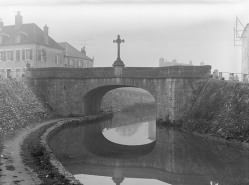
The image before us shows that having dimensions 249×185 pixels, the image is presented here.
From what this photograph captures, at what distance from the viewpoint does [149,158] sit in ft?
55.6

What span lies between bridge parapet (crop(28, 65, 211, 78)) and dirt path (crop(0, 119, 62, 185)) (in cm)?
1455

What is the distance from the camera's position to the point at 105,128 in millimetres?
28094

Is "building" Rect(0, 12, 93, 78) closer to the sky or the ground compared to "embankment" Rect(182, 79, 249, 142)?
closer to the sky

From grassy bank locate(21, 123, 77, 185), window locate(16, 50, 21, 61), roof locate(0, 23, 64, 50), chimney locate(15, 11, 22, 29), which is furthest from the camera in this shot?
chimney locate(15, 11, 22, 29)

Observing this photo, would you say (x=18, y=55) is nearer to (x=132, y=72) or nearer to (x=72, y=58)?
(x=72, y=58)

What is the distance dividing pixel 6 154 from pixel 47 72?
1733cm

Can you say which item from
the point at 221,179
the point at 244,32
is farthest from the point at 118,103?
the point at 221,179

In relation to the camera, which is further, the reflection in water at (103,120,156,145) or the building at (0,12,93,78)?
the building at (0,12,93,78)

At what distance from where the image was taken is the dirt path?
10453 mm

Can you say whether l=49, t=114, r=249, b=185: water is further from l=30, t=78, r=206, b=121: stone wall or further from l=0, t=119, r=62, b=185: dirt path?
l=30, t=78, r=206, b=121: stone wall

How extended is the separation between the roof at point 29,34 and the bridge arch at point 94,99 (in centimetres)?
1249

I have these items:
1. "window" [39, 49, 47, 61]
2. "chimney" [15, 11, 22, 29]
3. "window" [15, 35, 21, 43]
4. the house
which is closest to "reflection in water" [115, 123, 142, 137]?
"window" [39, 49, 47, 61]

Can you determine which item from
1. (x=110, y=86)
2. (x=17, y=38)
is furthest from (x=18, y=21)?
(x=110, y=86)

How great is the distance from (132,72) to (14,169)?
60.5 feet
